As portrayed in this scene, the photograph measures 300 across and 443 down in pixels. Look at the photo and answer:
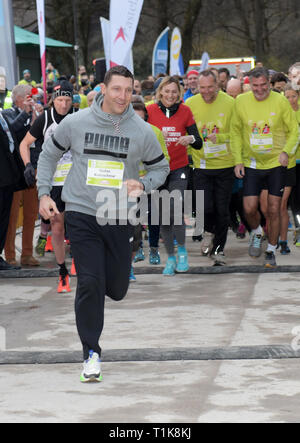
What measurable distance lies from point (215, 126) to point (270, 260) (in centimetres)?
154

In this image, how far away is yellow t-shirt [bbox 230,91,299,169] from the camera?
30.7ft

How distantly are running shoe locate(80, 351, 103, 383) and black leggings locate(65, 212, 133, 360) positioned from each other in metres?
0.05

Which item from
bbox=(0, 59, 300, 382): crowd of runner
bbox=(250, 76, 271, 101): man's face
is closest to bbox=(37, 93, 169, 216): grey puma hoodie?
bbox=(0, 59, 300, 382): crowd of runner

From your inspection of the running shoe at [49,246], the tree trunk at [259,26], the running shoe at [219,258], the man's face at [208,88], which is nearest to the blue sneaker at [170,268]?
the running shoe at [219,258]

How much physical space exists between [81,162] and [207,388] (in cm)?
148

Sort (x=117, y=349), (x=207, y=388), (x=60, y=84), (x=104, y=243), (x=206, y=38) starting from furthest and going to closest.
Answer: (x=206, y=38), (x=60, y=84), (x=117, y=349), (x=104, y=243), (x=207, y=388)

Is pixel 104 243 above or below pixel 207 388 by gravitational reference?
above

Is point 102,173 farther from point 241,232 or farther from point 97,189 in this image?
point 241,232

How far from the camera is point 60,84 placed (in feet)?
28.5

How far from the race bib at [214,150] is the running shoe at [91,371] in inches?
189

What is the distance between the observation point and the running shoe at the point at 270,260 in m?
9.48

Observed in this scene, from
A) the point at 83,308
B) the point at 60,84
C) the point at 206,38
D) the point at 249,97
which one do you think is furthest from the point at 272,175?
the point at 206,38
